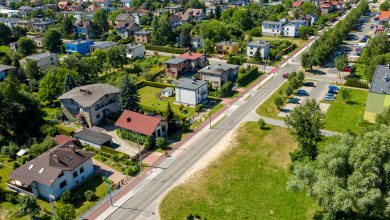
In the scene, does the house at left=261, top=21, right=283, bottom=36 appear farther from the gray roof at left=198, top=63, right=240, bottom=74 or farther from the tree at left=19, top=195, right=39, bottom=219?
the tree at left=19, top=195, right=39, bottom=219

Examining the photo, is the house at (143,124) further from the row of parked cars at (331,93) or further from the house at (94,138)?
the row of parked cars at (331,93)

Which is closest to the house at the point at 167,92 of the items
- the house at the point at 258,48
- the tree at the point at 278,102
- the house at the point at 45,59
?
the tree at the point at 278,102

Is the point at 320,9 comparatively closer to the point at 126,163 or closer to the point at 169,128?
the point at 169,128

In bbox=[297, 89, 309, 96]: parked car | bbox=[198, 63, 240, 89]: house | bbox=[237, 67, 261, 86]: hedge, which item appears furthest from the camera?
bbox=[237, 67, 261, 86]: hedge

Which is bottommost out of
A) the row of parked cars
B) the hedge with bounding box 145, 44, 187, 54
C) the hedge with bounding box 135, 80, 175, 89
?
the row of parked cars

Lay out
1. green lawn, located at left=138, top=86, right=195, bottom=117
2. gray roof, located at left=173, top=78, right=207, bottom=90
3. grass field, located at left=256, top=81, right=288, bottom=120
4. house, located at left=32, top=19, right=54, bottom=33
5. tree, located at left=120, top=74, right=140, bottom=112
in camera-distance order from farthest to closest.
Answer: house, located at left=32, top=19, right=54, bottom=33, gray roof, located at left=173, top=78, right=207, bottom=90, green lawn, located at left=138, top=86, right=195, bottom=117, grass field, located at left=256, top=81, right=288, bottom=120, tree, located at left=120, top=74, right=140, bottom=112

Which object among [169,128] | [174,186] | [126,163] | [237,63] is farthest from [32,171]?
[237,63]

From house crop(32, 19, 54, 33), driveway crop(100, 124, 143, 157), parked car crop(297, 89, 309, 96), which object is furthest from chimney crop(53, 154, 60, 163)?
house crop(32, 19, 54, 33)
